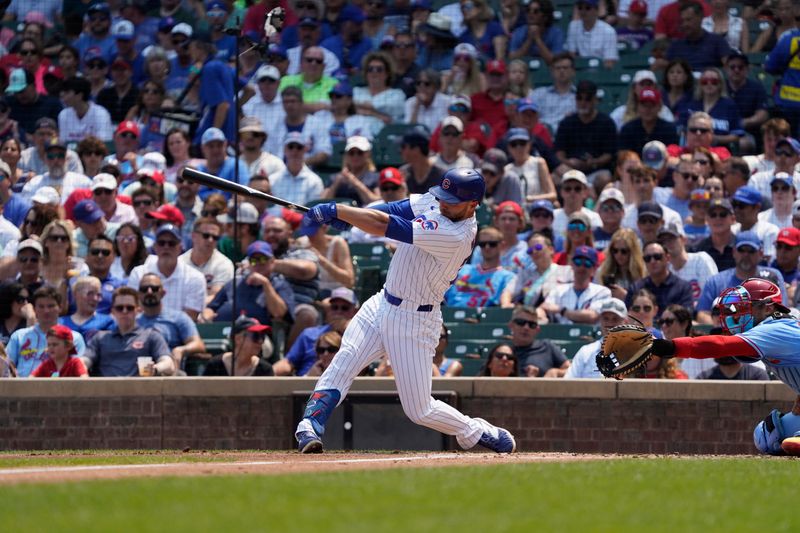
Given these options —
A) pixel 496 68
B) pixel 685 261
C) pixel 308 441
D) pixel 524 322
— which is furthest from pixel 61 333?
pixel 496 68

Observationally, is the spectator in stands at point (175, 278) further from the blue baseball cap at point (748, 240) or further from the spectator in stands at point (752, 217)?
the spectator in stands at point (752, 217)

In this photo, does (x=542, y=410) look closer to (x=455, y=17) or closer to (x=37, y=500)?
(x=37, y=500)

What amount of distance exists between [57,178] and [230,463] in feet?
24.7

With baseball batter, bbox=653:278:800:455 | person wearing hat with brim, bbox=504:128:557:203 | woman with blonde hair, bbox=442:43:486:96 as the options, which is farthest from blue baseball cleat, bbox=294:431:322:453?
woman with blonde hair, bbox=442:43:486:96

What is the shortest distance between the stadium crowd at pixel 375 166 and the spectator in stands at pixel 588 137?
3 centimetres

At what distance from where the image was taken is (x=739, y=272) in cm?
1124

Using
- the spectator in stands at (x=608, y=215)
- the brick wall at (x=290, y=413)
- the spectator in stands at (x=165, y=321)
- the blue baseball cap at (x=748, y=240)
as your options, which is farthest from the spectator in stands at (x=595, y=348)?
the spectator in stands at (x=165, y=321)

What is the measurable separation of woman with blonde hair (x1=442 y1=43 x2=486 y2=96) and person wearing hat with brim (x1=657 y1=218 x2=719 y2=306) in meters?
3.83

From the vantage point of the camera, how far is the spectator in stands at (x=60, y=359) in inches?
426

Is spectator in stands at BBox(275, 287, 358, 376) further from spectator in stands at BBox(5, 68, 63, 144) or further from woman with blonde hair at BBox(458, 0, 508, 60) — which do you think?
spectator in stands at BBox(5, 68, 63, 144)

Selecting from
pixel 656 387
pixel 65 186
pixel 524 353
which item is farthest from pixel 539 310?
pixel 65 186

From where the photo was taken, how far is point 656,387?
1040cm

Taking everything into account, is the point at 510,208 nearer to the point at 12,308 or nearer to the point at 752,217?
the point at 752,217

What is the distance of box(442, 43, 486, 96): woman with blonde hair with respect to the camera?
1504 centimetres
